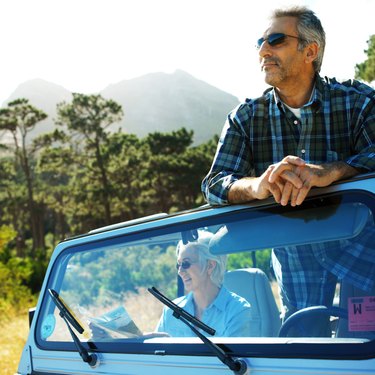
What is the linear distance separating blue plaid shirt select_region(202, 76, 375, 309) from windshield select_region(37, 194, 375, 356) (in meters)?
0.07

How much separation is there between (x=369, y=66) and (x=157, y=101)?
16592 cm

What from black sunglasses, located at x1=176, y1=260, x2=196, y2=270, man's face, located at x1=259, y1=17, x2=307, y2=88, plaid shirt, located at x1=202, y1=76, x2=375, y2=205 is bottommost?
black sunglasses, located at x1=176, y1=260, x2=196, y2=270

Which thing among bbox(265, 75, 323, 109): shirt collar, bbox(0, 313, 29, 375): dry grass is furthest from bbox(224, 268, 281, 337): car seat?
bbox(0, 313, 29, 375): dry grass

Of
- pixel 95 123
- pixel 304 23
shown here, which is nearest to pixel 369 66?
pixel 304 23

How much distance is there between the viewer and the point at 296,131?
→ 2412 mm

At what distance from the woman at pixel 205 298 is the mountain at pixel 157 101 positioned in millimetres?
161150

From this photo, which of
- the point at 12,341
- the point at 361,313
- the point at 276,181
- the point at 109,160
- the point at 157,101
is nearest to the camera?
the point at 361,313

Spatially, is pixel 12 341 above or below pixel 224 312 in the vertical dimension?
below

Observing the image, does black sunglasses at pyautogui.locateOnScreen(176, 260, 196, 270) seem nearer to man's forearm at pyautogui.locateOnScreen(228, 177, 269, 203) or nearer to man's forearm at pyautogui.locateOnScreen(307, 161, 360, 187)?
man's forearm at pyautogui.locateOnScreen(228, 177, 269, 203)

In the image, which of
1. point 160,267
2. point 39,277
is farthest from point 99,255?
point 39,277

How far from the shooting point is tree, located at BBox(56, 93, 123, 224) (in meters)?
33.5

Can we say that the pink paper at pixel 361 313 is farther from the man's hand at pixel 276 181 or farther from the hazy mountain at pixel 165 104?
the hazy mountain at pixel 165 104

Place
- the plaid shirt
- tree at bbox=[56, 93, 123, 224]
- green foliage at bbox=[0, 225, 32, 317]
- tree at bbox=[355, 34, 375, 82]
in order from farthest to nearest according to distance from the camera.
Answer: tree at bbox=[56, 93, 123, 224] → tree at bbox=[355, 34, 375, 82] → green foliage at bbox=[0, 225, 32, 317] → the plaid shirt

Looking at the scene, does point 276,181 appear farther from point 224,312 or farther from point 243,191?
point 224,312
